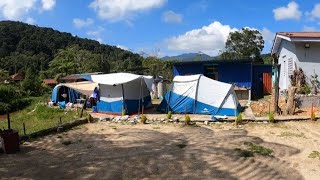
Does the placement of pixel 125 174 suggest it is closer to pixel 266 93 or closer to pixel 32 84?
pixel 266 93

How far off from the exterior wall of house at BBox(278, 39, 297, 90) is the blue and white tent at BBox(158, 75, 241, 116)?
14.5 feet

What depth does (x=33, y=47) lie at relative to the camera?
282 ft

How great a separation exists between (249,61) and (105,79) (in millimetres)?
9332

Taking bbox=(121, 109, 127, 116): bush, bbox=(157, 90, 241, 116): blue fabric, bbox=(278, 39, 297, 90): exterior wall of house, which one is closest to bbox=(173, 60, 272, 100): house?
bbox=(278, 39, 297, 90): exterior wall of house

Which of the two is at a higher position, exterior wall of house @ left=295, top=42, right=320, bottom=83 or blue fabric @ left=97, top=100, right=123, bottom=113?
exterior wall of house @ left=295, top=42, right=320, bottom=83

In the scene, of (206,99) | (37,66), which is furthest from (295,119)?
(37,66)

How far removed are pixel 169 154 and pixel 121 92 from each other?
906 centimetres

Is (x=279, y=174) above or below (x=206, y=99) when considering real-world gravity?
below

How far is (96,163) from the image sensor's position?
28.2 feet

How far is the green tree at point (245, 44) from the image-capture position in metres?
49.3

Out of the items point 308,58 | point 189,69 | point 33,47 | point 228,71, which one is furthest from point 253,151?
point 33,47

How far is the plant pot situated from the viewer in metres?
10.0

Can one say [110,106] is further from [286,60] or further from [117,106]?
[286,60]

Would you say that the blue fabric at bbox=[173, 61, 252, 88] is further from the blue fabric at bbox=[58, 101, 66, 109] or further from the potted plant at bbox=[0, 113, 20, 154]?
the potted plant at bbox=[0, 113, 20, 154]
